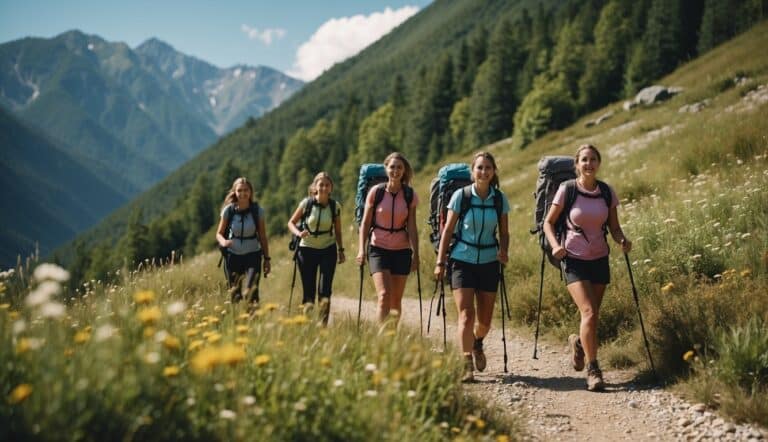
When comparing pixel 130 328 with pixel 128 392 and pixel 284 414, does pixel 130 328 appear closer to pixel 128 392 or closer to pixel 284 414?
pixel 128 392

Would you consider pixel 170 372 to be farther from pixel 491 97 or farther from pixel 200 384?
pixel 491 97

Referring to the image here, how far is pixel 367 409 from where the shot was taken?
2703mm

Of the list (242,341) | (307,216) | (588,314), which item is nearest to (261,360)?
(242,341)

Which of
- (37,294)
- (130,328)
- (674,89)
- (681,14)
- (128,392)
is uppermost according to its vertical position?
(681,14)

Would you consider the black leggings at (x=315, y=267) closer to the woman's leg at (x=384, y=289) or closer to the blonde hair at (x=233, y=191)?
the woman's leg at (x=384, y=289)

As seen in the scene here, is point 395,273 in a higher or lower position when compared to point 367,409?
higher

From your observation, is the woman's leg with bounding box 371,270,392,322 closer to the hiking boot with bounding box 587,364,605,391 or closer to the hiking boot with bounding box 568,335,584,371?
the hiking boot with bounding box 568,335,584,371

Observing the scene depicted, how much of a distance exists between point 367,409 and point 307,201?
14.0ft

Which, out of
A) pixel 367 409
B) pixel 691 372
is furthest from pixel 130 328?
pixel 691 372

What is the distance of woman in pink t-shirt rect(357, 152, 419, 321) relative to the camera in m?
5.85

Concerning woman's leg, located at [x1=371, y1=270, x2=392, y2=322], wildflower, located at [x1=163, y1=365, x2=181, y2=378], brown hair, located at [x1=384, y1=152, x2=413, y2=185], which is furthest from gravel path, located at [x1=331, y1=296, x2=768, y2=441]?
wildflower, located at [x1=163, y1=365, x2=181, y2=378]

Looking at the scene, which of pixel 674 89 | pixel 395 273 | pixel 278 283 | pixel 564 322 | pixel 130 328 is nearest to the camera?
pixel 130 328

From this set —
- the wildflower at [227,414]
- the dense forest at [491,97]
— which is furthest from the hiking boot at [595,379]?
the dense forest at [491,97]

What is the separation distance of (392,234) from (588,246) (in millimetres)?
A: 2140
